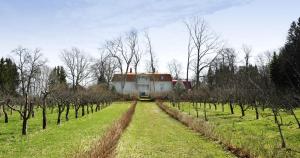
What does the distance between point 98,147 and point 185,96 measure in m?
69.6

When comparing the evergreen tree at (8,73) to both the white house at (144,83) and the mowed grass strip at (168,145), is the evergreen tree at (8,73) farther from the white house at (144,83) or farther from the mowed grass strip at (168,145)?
the mowed grass strip at (168,145)

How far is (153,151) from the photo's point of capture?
21812 millimetres

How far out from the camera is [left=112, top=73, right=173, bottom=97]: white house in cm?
11806

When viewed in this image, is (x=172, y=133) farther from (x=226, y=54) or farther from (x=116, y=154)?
(x=226, y=54)

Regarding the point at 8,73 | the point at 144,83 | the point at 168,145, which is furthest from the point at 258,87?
the point at 144,83

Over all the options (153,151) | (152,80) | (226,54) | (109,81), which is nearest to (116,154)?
(153,151)

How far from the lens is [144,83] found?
122m

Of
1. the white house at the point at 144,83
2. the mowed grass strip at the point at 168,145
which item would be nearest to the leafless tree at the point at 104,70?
the white house at the point at 144,83

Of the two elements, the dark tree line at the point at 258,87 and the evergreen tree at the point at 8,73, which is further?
the evergreen tree at the point at 8,73

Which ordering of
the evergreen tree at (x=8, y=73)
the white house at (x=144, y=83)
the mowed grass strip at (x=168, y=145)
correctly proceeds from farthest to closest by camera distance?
the white house at (x=144, y=83)
the evergreen tree at (x=8, y=73)
the mowed grass strip at (x=168, y=145)

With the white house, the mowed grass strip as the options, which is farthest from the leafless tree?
the mowed grass strip

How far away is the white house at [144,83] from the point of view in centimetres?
11806

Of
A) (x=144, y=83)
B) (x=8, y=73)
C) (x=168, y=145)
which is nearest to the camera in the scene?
(x=168, y=145)

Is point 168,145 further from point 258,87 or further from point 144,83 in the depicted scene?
point 144,83
